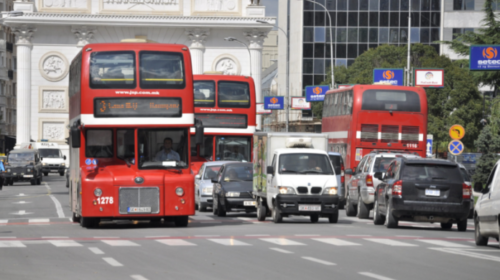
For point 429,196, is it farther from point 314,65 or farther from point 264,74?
point 264,74

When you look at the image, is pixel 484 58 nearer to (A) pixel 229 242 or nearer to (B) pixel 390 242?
(B) pixel 390 242

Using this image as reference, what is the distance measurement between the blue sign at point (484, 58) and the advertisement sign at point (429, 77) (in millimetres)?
15410

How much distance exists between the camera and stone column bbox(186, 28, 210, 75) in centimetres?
8156

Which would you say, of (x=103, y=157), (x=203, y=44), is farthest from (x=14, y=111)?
(x=103, y=157)

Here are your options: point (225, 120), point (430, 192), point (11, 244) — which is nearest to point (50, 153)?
point (225, 120)

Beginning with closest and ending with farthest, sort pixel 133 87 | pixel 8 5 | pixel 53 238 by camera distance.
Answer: pixel 53 238 < pixel 133 87 < pixel 8 5

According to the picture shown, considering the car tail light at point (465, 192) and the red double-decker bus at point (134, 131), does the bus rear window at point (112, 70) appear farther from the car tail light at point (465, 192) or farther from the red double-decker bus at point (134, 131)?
the car tail light at point (465, 192)

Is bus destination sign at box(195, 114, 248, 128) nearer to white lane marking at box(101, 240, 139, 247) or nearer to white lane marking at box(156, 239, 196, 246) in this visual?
white lane marking at box(156, 239, 196, 246)

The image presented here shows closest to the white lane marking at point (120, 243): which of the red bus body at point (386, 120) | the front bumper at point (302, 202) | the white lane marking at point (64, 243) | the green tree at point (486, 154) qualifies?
the white lane marking at point (64, 243)

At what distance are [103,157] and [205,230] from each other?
2.56 metres

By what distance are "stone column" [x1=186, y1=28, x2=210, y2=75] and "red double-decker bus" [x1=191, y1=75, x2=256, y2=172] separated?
44930 mm

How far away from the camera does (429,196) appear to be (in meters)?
21.3

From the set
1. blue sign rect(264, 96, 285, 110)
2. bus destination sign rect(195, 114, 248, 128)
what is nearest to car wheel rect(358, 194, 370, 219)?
bus destination sign rect(195, 114, 248, 128)

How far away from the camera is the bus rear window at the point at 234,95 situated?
36.4 meters
